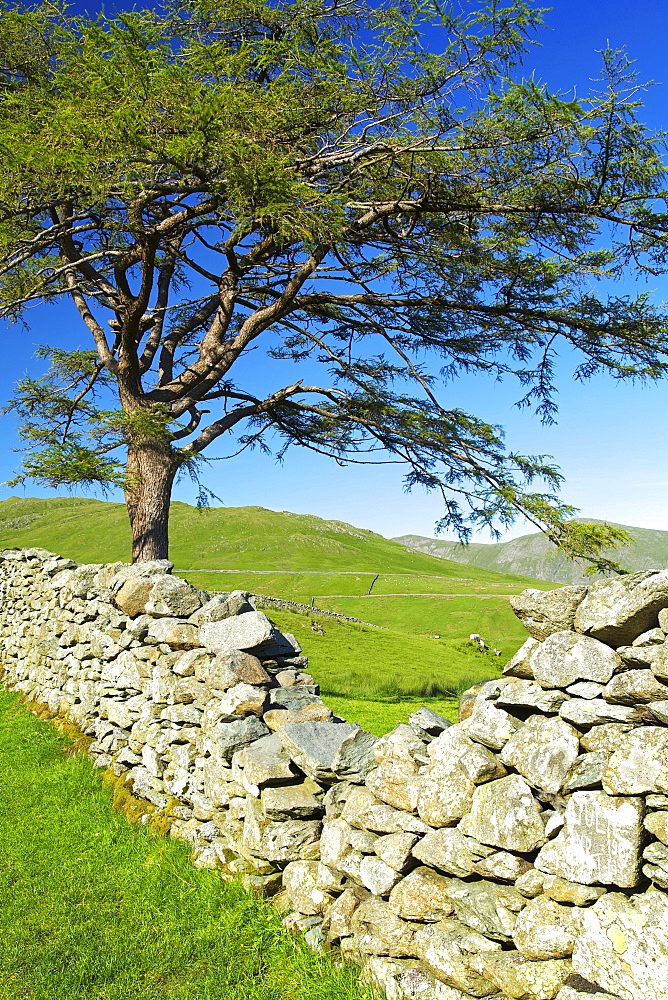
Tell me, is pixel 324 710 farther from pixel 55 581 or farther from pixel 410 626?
pixel 410 626

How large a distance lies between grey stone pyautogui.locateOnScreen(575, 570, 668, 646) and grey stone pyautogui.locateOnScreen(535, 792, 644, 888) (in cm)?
79

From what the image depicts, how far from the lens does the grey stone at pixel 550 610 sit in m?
3.50

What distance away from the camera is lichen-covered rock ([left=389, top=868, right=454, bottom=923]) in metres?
3.51

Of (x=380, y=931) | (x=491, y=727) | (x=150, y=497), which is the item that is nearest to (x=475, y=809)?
(x=491, y=727)

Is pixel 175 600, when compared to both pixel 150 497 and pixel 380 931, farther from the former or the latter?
pixel 150 497

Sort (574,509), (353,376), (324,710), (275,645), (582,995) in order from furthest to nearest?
(353,376) → (574,509) → (275,645) → (324,710) → (582,995)

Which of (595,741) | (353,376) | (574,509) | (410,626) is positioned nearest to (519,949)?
(595,741)

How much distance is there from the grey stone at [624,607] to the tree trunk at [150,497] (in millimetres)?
9139

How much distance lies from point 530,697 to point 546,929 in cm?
108

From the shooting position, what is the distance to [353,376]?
13.1 meters

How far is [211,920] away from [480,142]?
9.47 meters

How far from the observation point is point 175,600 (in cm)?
710

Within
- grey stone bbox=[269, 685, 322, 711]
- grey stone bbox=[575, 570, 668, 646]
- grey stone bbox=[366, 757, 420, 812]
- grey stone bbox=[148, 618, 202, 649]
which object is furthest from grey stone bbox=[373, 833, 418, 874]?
grey stone bbox=[148, 618, 202, 649]

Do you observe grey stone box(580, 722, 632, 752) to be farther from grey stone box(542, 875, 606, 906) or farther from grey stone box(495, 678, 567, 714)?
grey stone box(542, 875, 606, 906)
